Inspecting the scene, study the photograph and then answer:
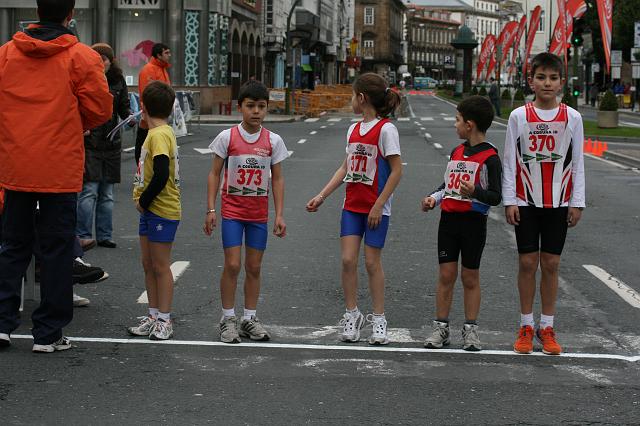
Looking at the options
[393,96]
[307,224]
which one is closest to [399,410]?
[393,96]

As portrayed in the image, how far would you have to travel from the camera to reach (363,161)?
6.92m

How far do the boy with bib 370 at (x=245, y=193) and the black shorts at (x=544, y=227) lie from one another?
1.37m

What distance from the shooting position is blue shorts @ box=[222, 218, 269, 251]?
7000mm

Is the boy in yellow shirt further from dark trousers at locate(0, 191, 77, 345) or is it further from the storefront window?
the storefront window

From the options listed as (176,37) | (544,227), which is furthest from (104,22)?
(544,227)

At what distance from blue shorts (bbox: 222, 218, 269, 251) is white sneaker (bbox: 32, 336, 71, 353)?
1.05 meters

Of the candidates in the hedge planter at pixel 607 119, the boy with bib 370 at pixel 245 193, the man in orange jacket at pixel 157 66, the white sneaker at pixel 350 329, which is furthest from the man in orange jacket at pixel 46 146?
the hedge planter at pixel 607 119

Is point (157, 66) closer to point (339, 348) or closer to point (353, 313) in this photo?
point (353, 313)

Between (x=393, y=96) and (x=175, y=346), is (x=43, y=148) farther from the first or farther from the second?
(x=393, y=96)

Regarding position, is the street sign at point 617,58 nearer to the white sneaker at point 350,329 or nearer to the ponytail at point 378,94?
the ponytail at point 378,94

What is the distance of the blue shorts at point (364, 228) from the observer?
695cm

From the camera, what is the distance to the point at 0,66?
21.5 feet

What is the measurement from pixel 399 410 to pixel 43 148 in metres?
2.43

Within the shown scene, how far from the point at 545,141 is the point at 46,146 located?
8.92ft
